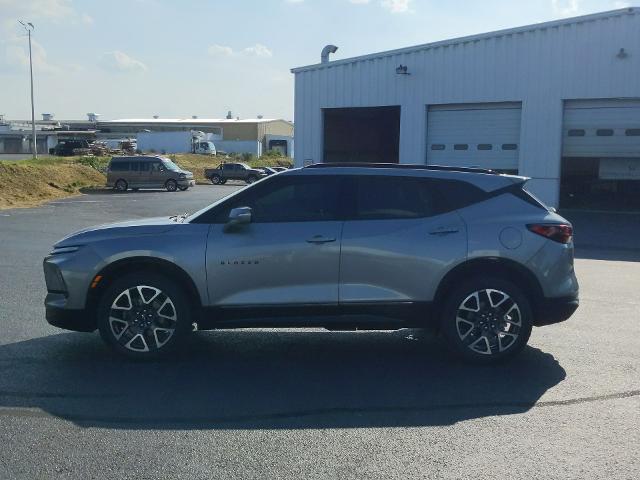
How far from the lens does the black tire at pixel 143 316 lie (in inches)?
263

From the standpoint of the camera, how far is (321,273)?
6684 millimetres

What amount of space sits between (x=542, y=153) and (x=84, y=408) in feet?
65.0

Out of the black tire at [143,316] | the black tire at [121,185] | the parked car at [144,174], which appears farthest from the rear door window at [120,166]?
the black tire at [143,316]

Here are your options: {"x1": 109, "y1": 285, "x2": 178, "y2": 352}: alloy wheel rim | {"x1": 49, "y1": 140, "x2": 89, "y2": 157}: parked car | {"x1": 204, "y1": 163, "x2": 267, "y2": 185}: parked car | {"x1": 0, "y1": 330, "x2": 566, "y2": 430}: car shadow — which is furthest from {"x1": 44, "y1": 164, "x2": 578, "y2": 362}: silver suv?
{"x1": 49, "y1": 140, "x2": 89, "y2": 157}: parked car

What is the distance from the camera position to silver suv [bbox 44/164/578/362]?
21.9 ft

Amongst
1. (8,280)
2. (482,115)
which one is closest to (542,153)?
(482,115)

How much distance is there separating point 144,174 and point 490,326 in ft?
124

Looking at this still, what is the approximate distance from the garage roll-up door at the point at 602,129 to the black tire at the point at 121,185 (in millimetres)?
26872

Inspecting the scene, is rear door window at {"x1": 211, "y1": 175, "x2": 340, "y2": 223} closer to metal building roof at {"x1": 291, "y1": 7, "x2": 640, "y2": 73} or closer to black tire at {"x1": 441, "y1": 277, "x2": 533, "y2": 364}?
black tire at {"x1": 441, "y1": 277, "x2": 533, "y2": 364}

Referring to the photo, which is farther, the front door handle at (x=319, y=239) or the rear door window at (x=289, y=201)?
the rear door window at (x=289, y=201)

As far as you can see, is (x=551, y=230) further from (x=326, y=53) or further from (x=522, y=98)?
(x=326, y=53)

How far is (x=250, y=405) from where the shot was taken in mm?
5652

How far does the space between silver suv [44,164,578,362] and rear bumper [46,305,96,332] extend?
0.01 meters

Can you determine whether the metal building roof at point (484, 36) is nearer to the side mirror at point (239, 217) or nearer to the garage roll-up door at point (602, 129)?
the garage roll-up door at point (602, 129)
